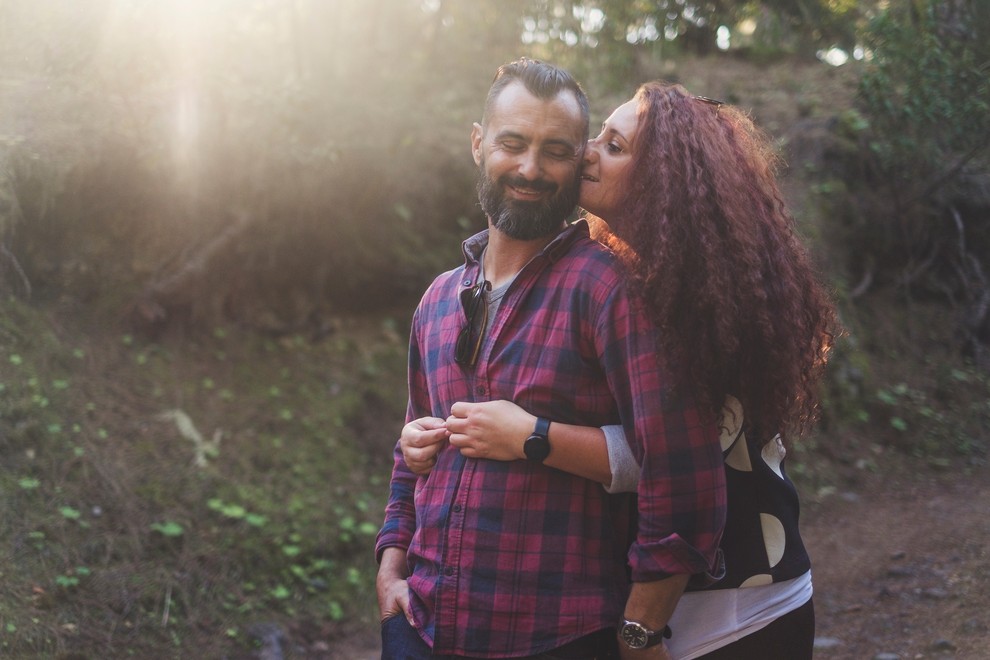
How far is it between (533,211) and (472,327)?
Result: 33cm

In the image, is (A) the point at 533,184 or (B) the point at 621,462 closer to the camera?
(B) the point at 621,462

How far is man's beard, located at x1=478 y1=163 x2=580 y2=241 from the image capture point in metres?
2.13

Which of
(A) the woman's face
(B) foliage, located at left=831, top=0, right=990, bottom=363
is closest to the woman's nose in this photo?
(A) the woman's face

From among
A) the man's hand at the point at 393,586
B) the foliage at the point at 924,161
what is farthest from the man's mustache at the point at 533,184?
the foliage at the point at 924,161

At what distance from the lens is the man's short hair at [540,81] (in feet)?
7.07

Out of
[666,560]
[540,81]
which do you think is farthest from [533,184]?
[666,560]

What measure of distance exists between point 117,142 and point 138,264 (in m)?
0.84

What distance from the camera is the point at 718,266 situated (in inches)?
71.3

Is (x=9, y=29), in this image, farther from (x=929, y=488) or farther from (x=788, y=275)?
(x=929, y=488)

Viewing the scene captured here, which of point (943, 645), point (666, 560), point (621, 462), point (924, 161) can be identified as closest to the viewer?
point (666, 560)

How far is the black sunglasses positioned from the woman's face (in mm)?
356

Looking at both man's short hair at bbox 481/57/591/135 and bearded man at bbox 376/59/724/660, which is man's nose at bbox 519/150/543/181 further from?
man's short hair at bbox 481/57/591/135

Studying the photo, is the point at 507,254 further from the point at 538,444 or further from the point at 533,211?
the point at 538,444

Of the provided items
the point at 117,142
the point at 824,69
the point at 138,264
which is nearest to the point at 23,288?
the point at 138,264
